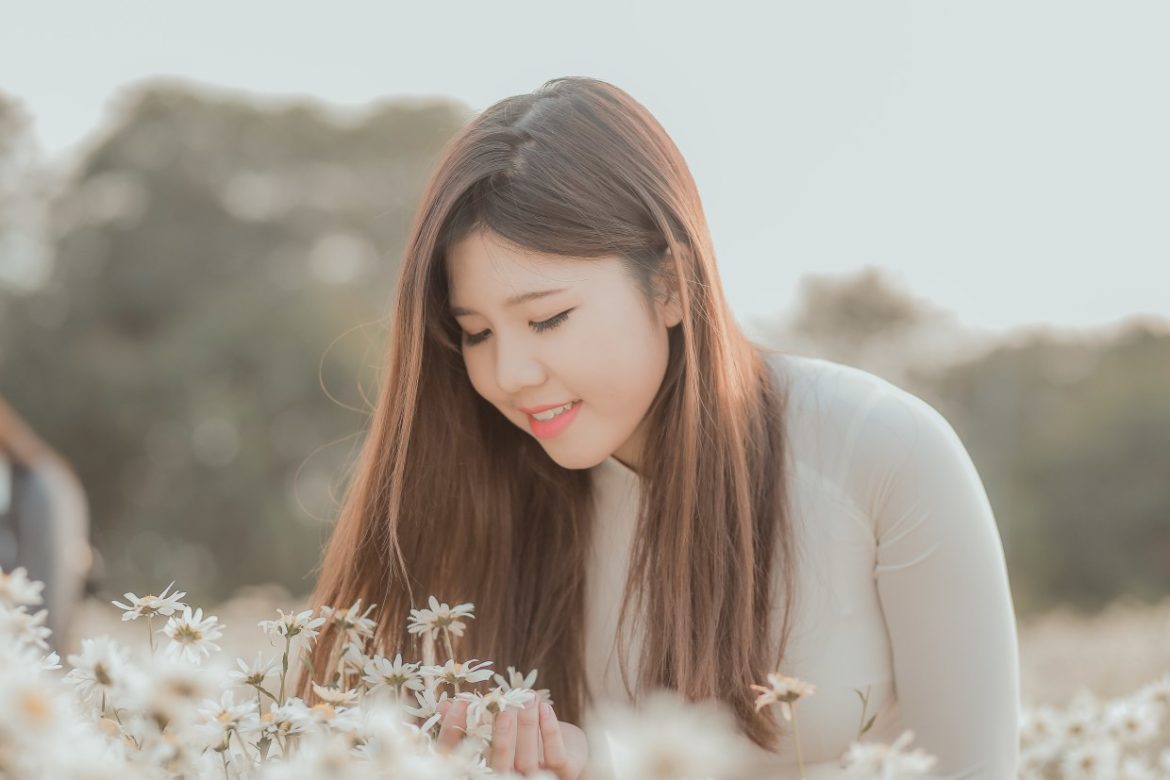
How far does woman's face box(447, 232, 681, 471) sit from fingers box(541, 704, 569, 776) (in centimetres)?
61

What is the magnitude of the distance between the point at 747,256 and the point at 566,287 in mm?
7997

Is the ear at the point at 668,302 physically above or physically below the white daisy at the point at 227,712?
above

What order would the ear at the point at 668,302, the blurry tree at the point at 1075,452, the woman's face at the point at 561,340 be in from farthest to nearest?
the blurry tree at the point at 1075,452, the ear at the point at 668,302, the woman's face at the point at 561,340

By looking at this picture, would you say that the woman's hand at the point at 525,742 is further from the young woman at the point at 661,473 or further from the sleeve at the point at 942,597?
the sleeve at the point at 942,597

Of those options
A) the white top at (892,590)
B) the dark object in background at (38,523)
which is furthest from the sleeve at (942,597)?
the dark object in background at (38,523)

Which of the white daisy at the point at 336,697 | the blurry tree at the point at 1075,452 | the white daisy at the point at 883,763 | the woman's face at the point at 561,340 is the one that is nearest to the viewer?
the white daisy at the point at 883,763

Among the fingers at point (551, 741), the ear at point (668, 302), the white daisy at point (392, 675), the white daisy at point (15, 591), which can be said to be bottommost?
the fingers at point (551, 741)

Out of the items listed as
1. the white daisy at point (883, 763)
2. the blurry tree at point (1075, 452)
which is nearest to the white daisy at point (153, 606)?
the white daisy at point (883, 763)

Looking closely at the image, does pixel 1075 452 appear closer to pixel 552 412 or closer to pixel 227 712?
pixel 552 412

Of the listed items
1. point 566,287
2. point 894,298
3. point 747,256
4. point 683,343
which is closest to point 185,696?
point 566,287

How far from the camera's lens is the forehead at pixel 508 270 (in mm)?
1908

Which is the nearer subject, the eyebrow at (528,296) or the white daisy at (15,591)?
the white daisy at (15,591)

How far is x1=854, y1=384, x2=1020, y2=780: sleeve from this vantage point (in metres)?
1.93

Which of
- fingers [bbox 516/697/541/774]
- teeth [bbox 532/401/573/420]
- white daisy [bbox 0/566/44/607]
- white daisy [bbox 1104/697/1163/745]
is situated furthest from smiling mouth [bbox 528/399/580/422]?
white daisy [bbox 0/566/44/607]
